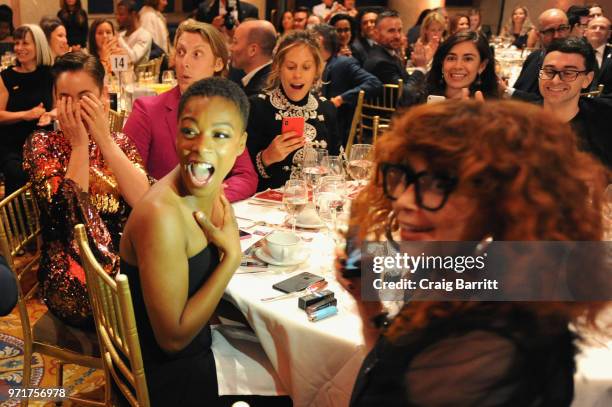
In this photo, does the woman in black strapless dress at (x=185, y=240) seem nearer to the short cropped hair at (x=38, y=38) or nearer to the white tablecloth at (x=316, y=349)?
the white tablecloth at (x=316, y=349)

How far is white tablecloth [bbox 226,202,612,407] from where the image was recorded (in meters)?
1.44

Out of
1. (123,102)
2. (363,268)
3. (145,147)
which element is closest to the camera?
(363,268)

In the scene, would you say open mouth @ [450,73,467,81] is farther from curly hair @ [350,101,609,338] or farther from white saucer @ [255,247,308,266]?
curly hair @ [350,101,609,338]

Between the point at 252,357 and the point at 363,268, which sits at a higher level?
the point at 363,268

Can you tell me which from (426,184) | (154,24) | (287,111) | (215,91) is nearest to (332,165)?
(287,111)

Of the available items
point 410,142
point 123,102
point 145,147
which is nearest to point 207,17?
point 123,102

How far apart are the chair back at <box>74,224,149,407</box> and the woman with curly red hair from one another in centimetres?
66

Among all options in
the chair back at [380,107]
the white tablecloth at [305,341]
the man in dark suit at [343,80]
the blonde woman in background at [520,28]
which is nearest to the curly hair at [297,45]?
the white tablecloth at [305,341]

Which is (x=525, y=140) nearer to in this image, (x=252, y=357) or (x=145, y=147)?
(x=252, y=357)

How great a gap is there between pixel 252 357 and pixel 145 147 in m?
1.30

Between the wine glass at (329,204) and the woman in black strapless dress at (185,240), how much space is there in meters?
0.65

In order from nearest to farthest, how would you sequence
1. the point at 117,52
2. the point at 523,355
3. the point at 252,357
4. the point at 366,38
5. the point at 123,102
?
the point at 523,355, the point at 252,357, the point at 123,102, the point at 117,52, the point at 366,38

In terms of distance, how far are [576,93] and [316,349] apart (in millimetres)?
2137

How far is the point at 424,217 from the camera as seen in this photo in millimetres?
999
